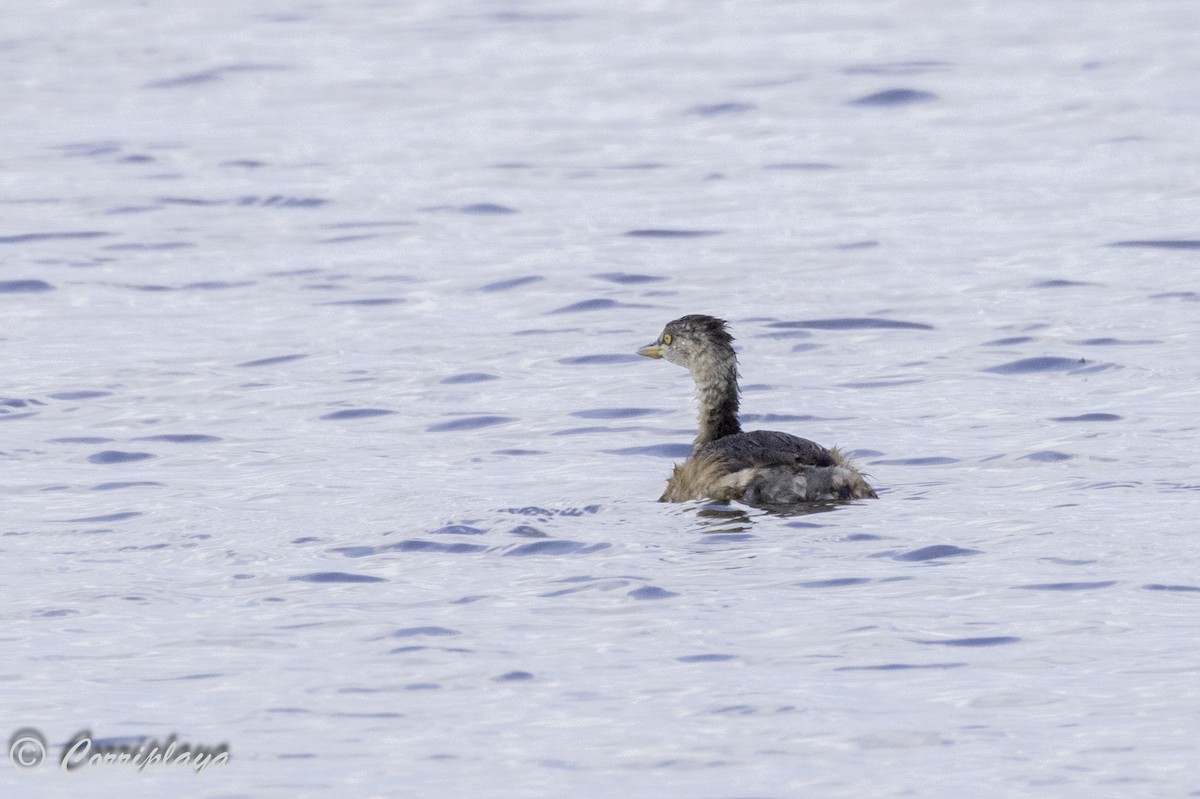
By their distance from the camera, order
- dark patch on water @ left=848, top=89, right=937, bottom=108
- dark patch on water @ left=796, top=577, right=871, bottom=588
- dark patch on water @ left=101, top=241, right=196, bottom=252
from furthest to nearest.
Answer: dark patch on water @ left=848, top=89, right=937, bottom=108 < dark patch on water @ left=101, top=241, right=196, bottom=252 < dark patch on water @ left=796, top=577, right=871, bottom=588

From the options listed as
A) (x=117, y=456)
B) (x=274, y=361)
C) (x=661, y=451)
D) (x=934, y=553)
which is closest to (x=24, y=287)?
(x=274, y=361)

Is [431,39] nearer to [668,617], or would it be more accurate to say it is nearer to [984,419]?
[984,419]

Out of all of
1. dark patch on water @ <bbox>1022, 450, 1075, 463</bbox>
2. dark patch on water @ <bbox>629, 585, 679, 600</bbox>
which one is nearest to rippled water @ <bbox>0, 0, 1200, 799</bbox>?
dark patch on water @ <bbox>629, 585, 679, 600</bbox>

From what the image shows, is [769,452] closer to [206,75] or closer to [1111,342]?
[1111,342]

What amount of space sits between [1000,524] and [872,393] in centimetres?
379

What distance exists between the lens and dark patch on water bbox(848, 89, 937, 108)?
25469mm

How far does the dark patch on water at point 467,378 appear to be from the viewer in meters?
14.9

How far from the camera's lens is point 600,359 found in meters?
15.7

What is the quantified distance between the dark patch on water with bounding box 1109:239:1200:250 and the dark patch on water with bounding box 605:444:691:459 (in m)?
6.50

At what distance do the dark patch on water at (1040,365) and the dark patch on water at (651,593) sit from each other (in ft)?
19.0

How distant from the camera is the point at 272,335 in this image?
16203 mm

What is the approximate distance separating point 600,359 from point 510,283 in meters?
2.39

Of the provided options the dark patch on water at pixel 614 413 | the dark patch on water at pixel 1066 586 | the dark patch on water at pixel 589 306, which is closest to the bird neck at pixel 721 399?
the dark patch on water at pixel 614 413

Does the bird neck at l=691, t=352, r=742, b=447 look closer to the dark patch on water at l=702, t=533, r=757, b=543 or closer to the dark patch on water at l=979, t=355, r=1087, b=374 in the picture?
the dark patch on water at l=702, t=533, r=757, b=543
